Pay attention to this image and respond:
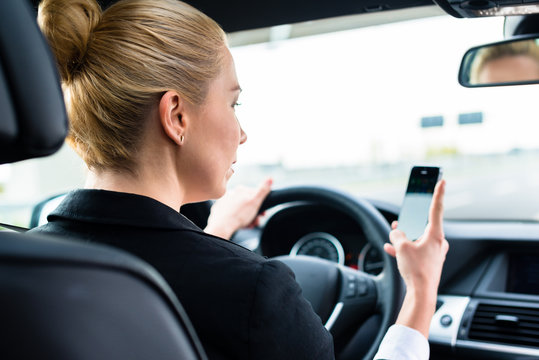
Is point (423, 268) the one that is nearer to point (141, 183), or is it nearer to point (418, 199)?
point (418, 199)

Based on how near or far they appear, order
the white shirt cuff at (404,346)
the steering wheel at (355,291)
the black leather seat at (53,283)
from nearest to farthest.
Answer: the black leather seat at (53,283) < the white shirt cuff at (404,346) < the steering wheel at (355,291)

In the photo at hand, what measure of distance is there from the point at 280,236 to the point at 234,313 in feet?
5.41

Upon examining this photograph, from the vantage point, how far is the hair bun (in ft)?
3.76

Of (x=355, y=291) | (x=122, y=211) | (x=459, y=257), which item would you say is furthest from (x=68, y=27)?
(x=459, y=257)

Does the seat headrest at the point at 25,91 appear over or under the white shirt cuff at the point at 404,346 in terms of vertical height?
over

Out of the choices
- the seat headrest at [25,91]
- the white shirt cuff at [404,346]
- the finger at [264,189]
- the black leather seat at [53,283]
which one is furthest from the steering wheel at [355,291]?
the seat headrest at [25,91]

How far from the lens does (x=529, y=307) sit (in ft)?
7.43

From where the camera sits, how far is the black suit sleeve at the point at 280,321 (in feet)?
3.15

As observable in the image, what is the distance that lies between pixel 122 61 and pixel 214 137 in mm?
232

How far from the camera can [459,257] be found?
2.60m

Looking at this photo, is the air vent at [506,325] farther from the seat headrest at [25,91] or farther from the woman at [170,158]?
the seat headrest at [25,91]

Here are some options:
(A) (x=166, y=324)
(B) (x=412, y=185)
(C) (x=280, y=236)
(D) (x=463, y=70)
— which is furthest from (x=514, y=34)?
(A) (x=166, y=324)

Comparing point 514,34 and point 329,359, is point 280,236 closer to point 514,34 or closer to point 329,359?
point 514,34

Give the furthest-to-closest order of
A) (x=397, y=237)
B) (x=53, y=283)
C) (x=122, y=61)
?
1. (x=397, y=237)
2. (x=122, y=61)
3. (x=53, y=283)
